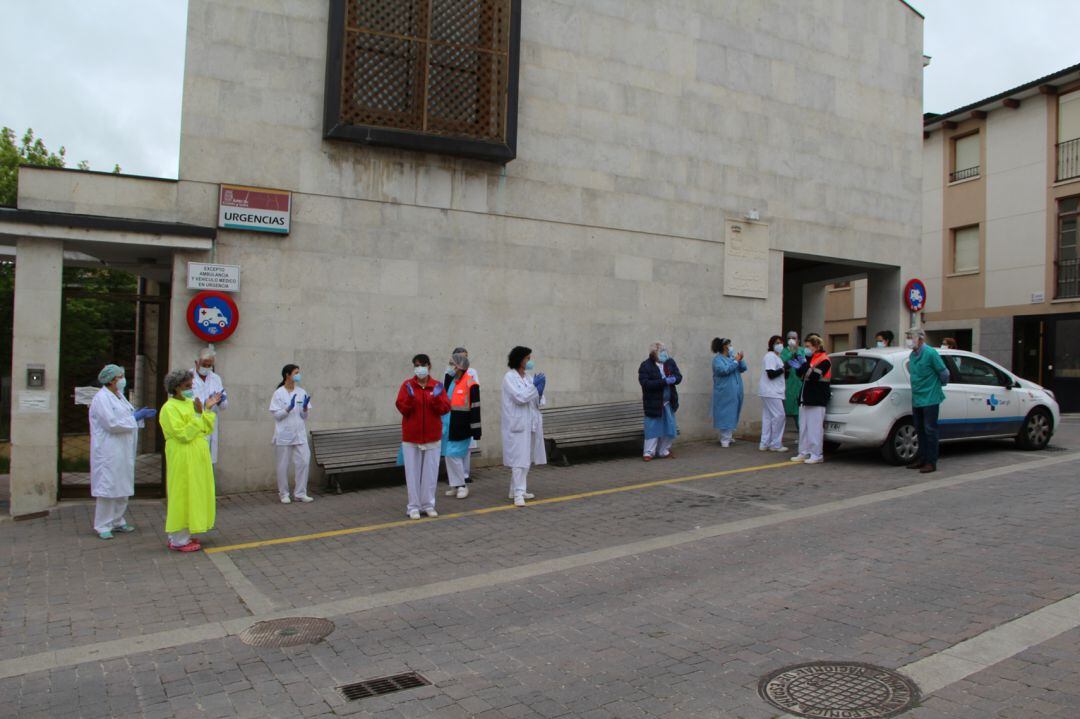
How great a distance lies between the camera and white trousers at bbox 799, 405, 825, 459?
37.9 ft

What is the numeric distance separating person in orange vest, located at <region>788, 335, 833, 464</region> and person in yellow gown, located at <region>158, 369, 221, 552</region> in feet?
26.2

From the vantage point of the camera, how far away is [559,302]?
12695mm

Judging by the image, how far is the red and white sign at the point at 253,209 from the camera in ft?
34.2

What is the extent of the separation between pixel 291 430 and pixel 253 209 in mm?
3017

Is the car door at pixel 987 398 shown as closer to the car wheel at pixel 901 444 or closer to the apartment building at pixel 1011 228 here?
the car wheel at pixel 901 444

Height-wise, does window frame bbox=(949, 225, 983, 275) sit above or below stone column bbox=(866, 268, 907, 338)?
above

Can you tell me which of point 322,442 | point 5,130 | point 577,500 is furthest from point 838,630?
point 5,130

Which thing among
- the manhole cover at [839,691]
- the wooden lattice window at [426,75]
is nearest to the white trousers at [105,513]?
the wooden lattice window at [426,75]

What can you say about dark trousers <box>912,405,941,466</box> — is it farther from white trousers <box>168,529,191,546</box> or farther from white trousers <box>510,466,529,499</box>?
white trousers <box>168,529,191,546</box>

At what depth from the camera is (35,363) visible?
9.56 meters

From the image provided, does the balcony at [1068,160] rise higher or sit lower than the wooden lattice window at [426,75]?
higher

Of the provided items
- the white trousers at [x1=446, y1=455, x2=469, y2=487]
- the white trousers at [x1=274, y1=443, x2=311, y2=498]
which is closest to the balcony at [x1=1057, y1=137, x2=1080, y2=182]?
the white trousers at [x1=446, y1=455, x2=469, y2=487]

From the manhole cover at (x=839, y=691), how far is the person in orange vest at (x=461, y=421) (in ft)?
19.2

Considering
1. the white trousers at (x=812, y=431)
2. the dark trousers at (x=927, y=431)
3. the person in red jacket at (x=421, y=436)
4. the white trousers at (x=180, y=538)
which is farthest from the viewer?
the white trousers at (x=812, y=431)
